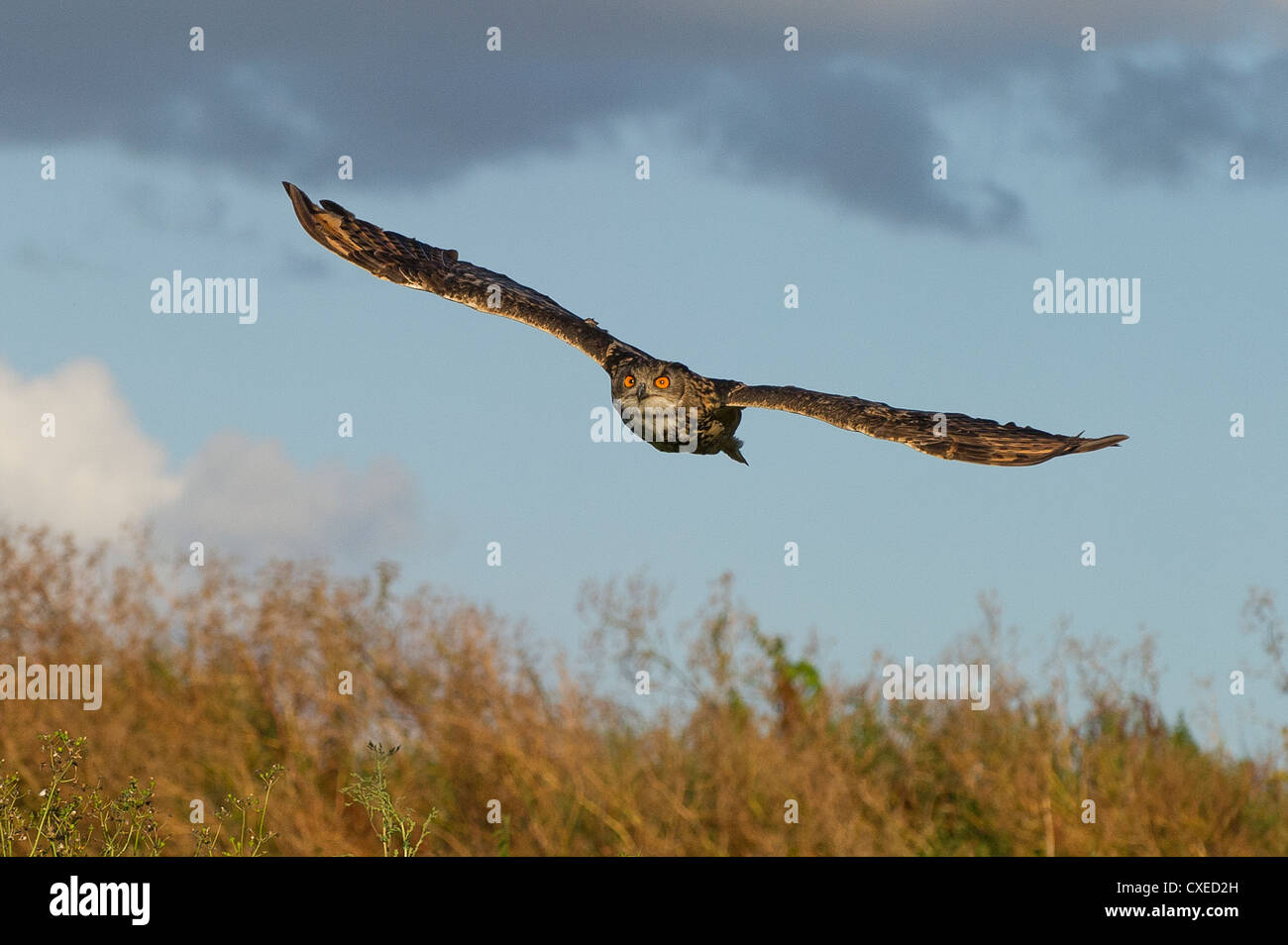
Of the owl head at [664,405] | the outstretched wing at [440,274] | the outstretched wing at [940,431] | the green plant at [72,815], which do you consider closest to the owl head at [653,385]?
the owl head at [664,405]

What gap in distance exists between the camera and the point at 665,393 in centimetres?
1525

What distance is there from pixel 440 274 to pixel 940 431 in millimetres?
7135

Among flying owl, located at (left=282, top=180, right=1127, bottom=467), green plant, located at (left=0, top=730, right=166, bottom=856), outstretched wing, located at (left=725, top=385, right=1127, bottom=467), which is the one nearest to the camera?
green plant, located at (left=0, top=730, right=166, bottom=856)

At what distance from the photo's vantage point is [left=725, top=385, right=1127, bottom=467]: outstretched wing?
12.5 m

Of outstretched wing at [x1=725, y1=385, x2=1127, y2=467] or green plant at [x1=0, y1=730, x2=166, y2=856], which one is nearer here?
green plant at [x1=0, y1=730, x2=166, y2=856]

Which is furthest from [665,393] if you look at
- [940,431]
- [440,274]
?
[440,274]

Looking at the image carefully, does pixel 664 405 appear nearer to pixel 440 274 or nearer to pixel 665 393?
pixel 665 393

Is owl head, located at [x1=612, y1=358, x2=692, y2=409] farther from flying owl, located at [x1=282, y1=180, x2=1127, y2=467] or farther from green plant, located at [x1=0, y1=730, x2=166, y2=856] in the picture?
green plant, located at [x1=0, y1=730, x2=166, y2=856]

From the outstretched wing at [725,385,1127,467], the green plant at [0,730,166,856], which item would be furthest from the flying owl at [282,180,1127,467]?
the green plant at [0,730,166,856]
